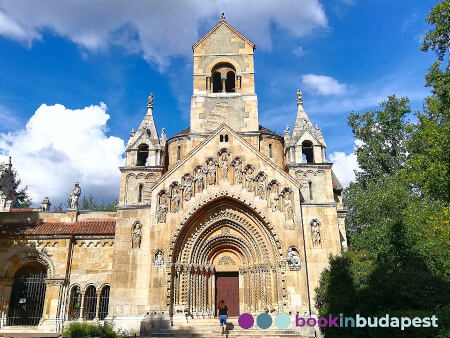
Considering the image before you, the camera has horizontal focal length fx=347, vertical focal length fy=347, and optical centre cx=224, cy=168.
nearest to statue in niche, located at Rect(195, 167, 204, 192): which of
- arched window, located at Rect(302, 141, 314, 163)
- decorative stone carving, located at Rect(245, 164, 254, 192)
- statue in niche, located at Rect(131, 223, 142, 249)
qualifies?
decorative stone carving, located at Rect(245, 164, 254, 192)

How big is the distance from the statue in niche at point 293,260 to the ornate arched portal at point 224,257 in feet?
1.04

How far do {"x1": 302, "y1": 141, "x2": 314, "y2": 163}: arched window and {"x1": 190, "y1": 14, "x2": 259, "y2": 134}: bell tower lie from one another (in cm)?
338

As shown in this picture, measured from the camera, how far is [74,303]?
2014 cm

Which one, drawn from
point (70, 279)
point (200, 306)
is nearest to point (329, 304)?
point (200, 306)

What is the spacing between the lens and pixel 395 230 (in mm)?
19078

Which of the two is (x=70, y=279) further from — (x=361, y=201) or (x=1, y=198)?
(x=361, y=201)

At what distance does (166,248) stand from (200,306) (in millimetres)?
3620

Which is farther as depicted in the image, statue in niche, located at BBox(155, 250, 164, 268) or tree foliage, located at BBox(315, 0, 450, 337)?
statue in niche, located at BBox(155, 250, 164, 268)

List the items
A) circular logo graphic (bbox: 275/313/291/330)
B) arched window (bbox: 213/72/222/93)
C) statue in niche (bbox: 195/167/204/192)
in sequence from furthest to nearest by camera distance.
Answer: arched window (bbox: 213/72/222/93)
statue in niche (bbox: 195/167/204/192)
circular logo graphic (bbox: 275/313/291/330)

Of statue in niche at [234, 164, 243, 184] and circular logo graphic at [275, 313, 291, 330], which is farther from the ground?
statue in niche at [234, 164, 243, 184]

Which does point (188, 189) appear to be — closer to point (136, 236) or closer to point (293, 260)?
point (136, 236)

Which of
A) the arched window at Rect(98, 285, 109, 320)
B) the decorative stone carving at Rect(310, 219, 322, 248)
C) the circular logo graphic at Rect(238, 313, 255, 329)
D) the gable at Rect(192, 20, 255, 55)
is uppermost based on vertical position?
the gable at Rect(192, 20, 255, 55)

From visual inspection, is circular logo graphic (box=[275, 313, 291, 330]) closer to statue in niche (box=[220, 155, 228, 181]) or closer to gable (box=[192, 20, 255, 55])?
statue in niche (box=[220, 155, 228, 181])

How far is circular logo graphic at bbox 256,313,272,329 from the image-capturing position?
1704 centimetres
